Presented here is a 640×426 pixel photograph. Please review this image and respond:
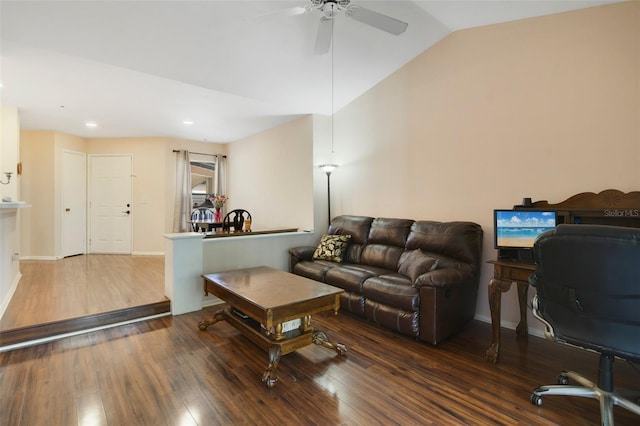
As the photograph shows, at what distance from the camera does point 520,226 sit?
257 cm

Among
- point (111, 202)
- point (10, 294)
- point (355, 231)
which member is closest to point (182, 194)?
point (111, 202)

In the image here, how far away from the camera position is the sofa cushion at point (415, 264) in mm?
2807

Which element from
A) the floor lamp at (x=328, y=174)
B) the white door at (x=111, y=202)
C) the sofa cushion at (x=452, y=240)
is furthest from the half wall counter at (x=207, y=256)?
the white door at (x=111, y=202)

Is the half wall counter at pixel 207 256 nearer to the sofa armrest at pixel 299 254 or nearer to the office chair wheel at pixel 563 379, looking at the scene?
the sofa armrest at pixel 299 254

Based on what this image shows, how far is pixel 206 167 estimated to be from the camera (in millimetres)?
7199

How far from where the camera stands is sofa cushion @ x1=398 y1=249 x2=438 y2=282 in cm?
281

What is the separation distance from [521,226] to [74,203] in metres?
7.56

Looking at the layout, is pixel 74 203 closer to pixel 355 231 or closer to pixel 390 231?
pixel 355 231

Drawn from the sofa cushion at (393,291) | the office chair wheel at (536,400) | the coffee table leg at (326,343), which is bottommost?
the office chair wheel at (536,400)

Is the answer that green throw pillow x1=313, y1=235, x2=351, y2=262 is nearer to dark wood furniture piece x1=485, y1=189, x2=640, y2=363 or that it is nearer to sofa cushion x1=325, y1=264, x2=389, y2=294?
sofa cushion x1=325, y1=264, x2=389, y2=294

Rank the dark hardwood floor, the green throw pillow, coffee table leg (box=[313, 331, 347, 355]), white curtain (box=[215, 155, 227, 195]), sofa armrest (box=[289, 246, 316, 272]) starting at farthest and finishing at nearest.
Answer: white curtain (box=[215, 155, 227, 195]), sofa armrest (box=[289, 246, 316, 272]), the green throw pillow, coffee table leg (box=[313, 331, 347, 355]), the dark hardwood floor

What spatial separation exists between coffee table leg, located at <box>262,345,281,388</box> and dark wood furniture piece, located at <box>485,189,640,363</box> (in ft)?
5.42

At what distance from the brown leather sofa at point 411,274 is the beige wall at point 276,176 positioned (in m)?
1.22

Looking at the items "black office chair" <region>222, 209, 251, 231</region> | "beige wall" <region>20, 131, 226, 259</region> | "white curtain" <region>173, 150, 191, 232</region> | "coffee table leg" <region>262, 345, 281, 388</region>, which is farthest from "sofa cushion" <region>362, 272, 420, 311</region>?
"beige wall" <region>20, 131, 226, 259</region>
